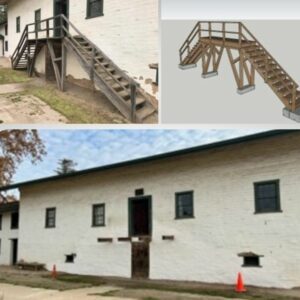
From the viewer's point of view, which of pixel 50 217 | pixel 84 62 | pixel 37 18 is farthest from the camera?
pixel 50 217

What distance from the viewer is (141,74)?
34.4 ft

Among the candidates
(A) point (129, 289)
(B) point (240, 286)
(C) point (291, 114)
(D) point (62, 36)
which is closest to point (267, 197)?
(B) point (240, 286)

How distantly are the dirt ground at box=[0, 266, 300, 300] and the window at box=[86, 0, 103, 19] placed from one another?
21.6ft

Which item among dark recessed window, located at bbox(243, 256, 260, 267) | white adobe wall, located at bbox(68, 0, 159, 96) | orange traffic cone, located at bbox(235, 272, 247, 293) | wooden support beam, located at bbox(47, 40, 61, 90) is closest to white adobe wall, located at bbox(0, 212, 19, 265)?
dark recessed window, located at bbox(243, 256, 260, 267)

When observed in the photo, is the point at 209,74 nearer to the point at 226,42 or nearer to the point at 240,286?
the point at 226,42

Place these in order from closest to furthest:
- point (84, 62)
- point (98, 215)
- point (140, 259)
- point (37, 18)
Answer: point (84, 62)
point (37, 18)
point (140, 259)
point (98, 215)

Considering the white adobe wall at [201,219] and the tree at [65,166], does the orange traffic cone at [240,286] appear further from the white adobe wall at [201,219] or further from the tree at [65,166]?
the tree at [65,166]

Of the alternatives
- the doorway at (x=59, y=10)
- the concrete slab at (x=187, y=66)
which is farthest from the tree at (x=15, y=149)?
the concrete slab at (x=187, y=66)

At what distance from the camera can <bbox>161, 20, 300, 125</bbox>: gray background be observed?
984cm

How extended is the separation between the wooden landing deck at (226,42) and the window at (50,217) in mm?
12349

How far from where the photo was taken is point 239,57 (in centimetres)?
1017

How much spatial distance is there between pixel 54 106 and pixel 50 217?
35.8 ft

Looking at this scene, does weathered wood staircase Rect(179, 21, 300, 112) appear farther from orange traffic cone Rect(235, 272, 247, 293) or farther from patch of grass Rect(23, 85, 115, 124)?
orange traffic cone Rect(235, 272, 247, 293)

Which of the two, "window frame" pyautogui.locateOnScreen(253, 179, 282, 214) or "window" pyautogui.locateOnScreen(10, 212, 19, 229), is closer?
"window frame" pyautogui.locateOnScreen(253, 179, 282, 214)
